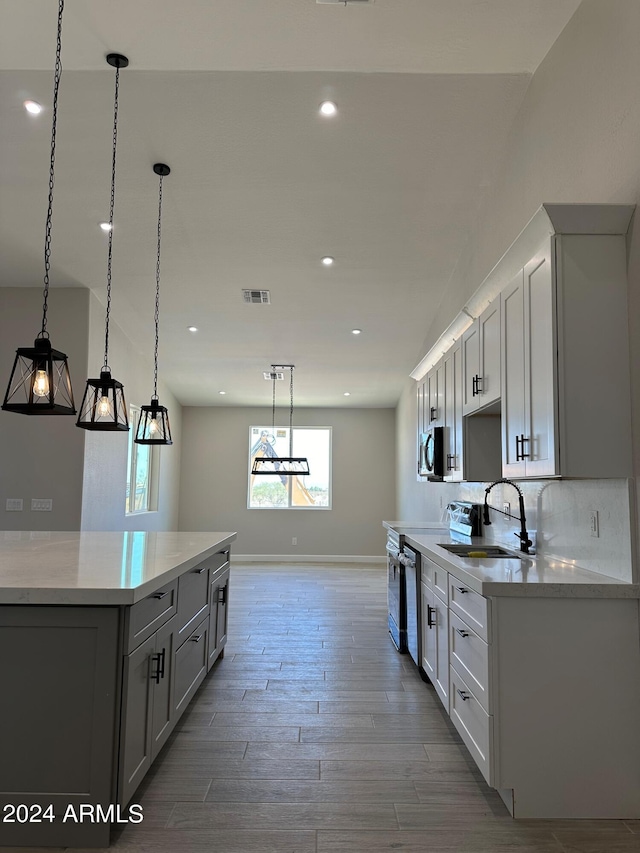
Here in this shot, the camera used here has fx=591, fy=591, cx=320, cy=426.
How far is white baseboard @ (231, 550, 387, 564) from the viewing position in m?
9.53

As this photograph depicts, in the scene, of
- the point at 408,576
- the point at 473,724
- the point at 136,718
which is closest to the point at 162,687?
the point at 136,718

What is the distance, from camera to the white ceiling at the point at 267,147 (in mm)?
2844

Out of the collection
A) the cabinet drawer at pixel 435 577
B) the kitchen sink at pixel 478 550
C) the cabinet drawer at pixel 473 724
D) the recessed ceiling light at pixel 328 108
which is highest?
the recessed ceiling light at pixel 328 108

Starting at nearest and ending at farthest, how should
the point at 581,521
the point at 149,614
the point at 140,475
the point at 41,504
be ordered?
the point at 149,614
the point at 581,521
the point at 41,504
the point at 140,475

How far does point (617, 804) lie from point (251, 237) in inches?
169

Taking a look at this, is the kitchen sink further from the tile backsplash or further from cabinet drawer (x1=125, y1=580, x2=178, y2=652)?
cabinet drawer (x1=125, y1=580, x2=178, y2=652)

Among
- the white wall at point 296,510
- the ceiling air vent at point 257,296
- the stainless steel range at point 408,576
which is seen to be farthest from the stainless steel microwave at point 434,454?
the white wall at point 296,510

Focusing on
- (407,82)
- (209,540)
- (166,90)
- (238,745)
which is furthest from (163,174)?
(238,745)

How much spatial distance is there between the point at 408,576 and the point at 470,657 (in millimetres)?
1615

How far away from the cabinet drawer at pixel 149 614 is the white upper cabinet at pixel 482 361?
1894mm

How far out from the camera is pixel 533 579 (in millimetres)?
2328

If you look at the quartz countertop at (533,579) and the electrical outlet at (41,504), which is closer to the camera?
the quartz countertop at (533,579)

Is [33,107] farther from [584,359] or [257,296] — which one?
[584,359]

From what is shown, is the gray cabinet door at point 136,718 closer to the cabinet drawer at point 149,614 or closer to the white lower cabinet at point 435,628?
the cabinet drawer at point 149,614
